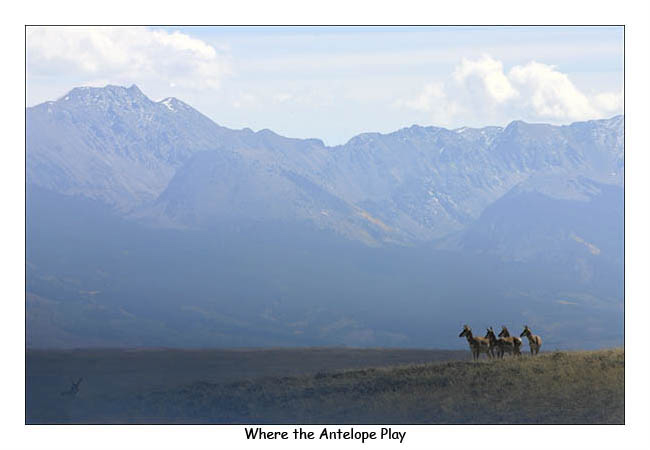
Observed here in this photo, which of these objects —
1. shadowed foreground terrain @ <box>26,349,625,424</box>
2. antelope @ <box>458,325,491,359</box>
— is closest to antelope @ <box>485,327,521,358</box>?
antelope @ <box>458,325,491,359</box>

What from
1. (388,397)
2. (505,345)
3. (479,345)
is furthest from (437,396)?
(505,345)

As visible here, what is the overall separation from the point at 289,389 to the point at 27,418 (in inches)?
534

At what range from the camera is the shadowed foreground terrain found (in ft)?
154

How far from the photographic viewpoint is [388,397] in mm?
48875

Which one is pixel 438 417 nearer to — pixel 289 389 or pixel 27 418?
pixel 289 389

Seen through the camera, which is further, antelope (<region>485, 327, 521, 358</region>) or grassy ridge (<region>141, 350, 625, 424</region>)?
antelope (<region>485, 327, 521, 358</region>)

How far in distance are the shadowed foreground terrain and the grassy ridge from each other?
5 cm

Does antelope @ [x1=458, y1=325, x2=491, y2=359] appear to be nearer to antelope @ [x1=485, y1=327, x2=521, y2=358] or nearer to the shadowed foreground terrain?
antelope @ [x1=485, y1=327, x2=521, y2=358]

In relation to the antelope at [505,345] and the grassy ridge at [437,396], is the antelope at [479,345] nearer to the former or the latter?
the antelope at [505,345]

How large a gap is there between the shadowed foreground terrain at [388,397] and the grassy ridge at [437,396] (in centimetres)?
5

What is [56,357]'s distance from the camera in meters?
91.8

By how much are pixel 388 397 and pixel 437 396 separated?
94.2 inches

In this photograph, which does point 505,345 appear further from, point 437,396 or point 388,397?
point 388,397
